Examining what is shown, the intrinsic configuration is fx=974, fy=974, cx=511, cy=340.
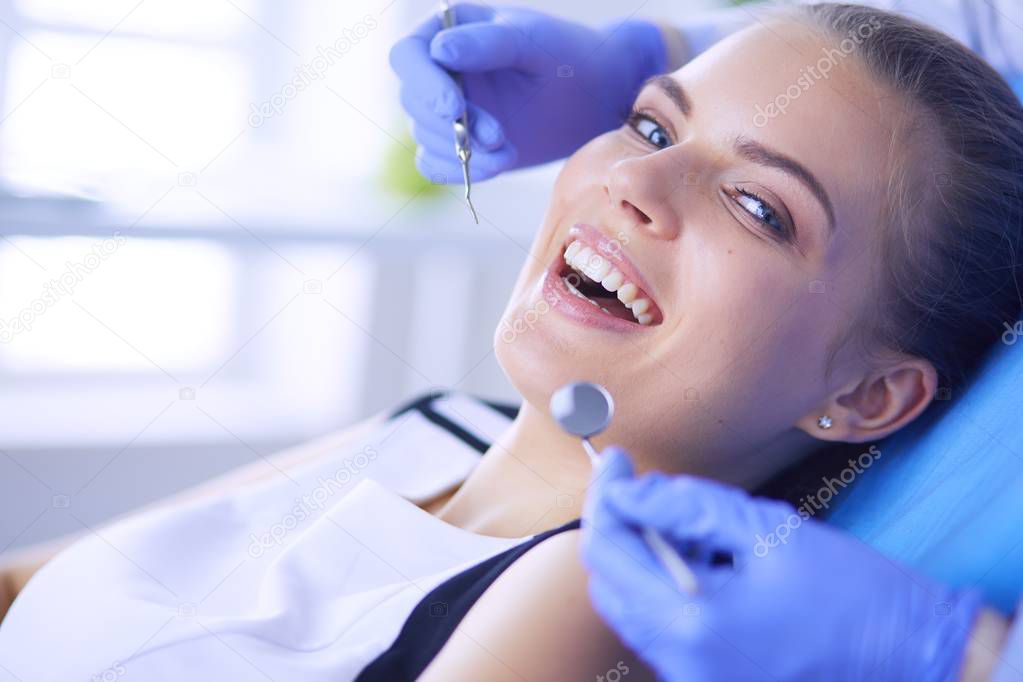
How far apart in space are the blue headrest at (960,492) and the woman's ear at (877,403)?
0.12 ft

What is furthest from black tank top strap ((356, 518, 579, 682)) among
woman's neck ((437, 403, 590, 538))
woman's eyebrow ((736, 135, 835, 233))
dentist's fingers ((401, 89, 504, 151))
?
dentist's fingers ((401, 89, 504, 151))

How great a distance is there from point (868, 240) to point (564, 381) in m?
0.36

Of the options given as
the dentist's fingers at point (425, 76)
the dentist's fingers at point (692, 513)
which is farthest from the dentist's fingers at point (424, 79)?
the dentist's fingers at point (692, 513)

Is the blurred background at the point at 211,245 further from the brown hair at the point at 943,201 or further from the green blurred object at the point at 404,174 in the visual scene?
the brown hair at the point at 943,201

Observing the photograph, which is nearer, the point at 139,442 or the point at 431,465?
the point at 431,465

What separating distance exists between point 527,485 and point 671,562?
1.63 ft

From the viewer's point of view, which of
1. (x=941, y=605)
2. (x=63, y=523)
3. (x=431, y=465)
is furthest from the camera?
(x=63, y=523)

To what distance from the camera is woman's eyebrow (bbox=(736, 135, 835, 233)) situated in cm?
102

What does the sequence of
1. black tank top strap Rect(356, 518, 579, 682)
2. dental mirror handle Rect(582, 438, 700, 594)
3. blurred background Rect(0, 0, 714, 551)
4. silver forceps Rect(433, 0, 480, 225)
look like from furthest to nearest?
blurred background Rect(0, 0, 714, 551) → silver forceps Rect(433, 0, 480, 225) → black tank top strap Rect(356, 518, 579, 682) → dental mirror handle Rect(582, 438, 700, 594)

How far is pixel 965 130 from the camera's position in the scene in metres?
1.09

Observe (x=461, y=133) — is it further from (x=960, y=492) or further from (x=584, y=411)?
(x=960, y=492)

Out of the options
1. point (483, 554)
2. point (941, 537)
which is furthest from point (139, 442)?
point (941, 537)

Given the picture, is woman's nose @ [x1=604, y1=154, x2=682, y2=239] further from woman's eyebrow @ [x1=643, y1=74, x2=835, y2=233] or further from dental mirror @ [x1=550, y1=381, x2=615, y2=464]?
dental mirror @ [x1=550, y1=381, x2=615, y2=464]

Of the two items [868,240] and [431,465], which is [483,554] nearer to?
[431,465]
